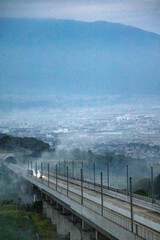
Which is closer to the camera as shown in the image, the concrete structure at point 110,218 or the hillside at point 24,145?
the concrete structure at point 110,218

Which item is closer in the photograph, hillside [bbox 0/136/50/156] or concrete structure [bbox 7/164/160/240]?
concrete structure [bbox 7/164/160/240]

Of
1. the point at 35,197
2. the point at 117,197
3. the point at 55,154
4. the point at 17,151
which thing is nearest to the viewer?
the point at 117,197

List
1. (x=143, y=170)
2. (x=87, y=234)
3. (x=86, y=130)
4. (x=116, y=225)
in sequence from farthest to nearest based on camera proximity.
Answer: (x=86, y=130) → (x=143, y=170) → (x=87, y=234) → (x=116, y=225)

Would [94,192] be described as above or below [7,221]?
above

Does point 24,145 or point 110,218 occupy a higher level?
point 110,218

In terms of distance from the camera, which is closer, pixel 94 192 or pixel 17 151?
pixel 94 192

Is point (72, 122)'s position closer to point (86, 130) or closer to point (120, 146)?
point (86, 130)

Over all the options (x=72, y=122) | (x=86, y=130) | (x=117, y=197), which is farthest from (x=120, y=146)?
(x=117, y=197)

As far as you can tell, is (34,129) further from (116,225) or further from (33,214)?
(116,225)

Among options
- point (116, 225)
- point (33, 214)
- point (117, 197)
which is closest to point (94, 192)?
point (117, 197)

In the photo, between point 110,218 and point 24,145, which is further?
point 24,145
